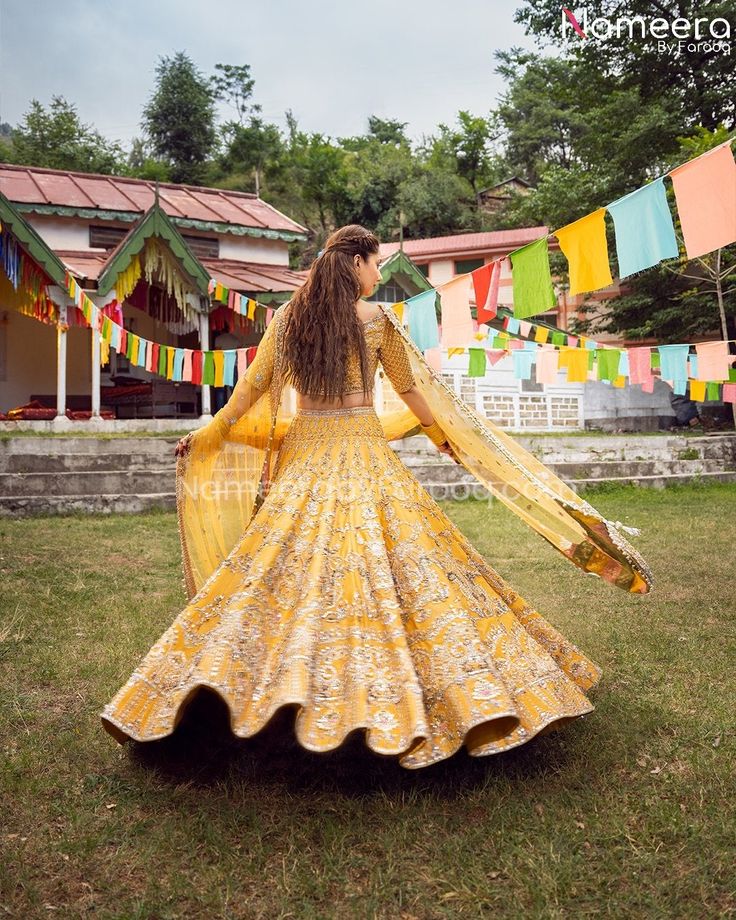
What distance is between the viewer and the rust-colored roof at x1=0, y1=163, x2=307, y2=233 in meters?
16.2

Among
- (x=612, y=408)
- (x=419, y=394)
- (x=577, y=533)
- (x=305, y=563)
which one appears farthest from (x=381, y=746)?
(x=612, y=408)

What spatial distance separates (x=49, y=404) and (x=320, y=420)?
46.1 feet

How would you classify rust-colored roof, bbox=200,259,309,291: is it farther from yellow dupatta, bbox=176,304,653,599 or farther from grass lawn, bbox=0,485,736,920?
grass lawn, bbox=0,485,736,920

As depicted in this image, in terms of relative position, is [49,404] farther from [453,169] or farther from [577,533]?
[453,169]

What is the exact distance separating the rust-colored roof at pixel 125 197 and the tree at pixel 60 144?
61.0 feet

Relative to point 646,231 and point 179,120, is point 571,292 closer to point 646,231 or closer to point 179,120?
point 646,231

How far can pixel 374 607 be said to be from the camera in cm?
260

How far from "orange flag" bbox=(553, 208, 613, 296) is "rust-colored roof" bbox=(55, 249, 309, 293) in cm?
1036

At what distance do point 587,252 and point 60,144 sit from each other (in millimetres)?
38031

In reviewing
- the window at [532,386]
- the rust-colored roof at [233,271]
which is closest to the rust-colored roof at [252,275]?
the rust-colored roof at [233,271]

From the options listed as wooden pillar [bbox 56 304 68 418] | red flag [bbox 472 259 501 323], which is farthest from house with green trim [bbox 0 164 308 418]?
red flag [bbox 472 259 501 323]

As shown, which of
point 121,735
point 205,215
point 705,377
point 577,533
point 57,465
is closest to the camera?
point 121,735

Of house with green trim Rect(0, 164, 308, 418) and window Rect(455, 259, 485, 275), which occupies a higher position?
window Rect(455, 259, 485, 275)

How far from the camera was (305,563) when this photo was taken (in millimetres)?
2709
